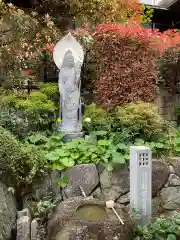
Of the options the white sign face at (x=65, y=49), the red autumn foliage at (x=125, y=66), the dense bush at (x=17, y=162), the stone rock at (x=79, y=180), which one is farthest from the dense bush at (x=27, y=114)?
the stone rock at (x=79, y=180)

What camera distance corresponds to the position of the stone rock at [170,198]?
18.7 ft

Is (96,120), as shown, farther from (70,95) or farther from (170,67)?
(170,67)

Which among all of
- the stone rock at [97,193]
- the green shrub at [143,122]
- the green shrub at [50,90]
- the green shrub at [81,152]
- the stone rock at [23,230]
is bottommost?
the stone rock at [23,230]

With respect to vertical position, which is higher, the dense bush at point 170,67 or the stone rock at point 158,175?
the dense bush at point 170,67

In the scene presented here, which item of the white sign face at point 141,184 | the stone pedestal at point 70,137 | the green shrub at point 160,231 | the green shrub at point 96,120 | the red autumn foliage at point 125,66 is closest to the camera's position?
the green shrub at point 160,231

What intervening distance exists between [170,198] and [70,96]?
117 inches

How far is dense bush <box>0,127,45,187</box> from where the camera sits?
504cm

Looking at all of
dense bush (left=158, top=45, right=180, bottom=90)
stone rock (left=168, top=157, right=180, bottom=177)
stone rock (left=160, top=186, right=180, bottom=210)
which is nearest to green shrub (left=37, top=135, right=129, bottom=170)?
stone rock (left=168, top=157, right=180, bottom=177)

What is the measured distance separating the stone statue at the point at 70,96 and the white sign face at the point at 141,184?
89.9 inches

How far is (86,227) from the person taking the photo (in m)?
4.11

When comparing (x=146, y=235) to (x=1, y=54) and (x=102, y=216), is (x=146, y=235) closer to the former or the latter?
(x=102, y=216)

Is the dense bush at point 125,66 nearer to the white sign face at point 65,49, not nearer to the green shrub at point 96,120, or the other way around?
the green shrub at point 96,120

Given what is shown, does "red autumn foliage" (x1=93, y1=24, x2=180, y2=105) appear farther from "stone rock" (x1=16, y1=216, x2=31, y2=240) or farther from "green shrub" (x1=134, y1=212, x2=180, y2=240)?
"stone rock" (x1=16, y1=216, x2=31, y2=240)

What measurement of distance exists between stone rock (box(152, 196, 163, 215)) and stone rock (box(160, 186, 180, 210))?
68 mm
